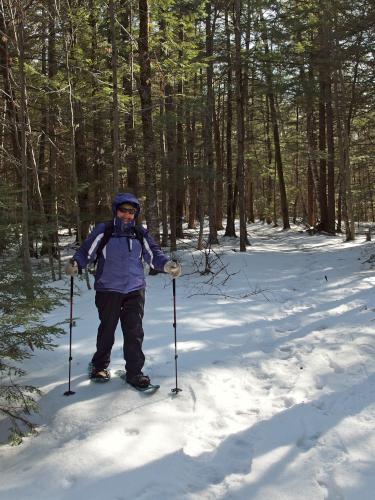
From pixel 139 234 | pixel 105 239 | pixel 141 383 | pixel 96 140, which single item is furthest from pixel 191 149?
pixel 141 383

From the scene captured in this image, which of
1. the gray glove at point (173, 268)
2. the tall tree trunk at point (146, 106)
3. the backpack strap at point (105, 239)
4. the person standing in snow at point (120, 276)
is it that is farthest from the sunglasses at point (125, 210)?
the tall tree trunk at point (146, 106)

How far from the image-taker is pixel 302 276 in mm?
12961

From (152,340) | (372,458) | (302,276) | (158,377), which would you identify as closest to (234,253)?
(302,276)

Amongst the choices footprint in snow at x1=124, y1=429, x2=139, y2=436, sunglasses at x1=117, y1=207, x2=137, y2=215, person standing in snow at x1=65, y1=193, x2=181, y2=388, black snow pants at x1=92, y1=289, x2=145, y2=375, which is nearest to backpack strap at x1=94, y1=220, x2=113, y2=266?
person standing in snow at x1=65, y1=193, x2=181, y2=388

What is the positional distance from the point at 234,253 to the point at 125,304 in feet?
39.3

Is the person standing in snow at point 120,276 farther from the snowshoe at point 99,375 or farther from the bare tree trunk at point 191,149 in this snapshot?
the bare tree trunk at point 191,149

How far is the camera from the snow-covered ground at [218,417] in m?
3.55

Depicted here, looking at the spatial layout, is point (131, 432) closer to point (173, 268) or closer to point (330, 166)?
point (173, 268)

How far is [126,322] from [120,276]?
558 millimetres

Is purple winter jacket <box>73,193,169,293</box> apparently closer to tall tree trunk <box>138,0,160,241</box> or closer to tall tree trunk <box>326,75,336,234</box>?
tall tree trunk <box>138,0,160,241</box>

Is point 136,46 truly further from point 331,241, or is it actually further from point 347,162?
point 331,241

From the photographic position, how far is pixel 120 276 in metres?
5.14

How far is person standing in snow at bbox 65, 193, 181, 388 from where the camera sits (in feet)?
16.8

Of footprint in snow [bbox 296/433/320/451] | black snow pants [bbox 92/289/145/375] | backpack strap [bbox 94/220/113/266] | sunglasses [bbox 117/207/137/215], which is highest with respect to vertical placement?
sunglasses [bbox 117/207/137/215]
